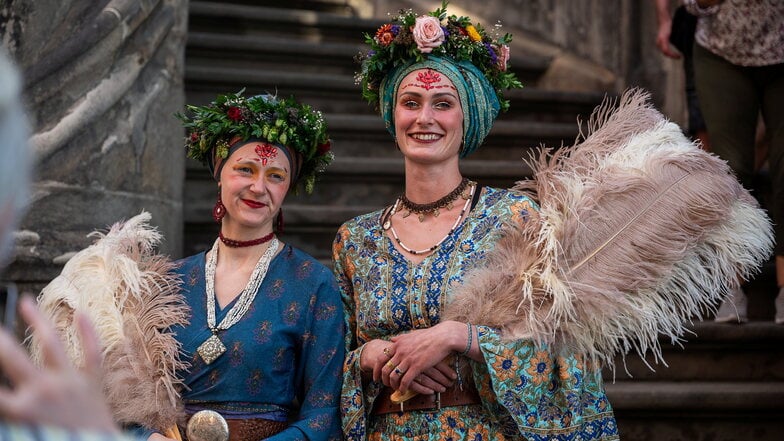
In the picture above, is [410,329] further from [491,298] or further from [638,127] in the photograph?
[638,127]

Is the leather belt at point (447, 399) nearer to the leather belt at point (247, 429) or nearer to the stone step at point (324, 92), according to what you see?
the leather belt at point (247, 429)

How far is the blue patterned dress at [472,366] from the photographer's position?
2.44m

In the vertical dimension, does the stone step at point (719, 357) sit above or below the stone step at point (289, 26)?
below

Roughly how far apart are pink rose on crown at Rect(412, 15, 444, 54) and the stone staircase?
1.42 m

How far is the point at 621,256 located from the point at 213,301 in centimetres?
113

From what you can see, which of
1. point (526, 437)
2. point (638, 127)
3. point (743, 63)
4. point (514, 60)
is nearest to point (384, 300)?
point (526, 437)

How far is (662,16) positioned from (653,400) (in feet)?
6.51

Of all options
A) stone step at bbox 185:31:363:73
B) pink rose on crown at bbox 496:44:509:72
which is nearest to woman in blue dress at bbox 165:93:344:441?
pink rose on crown at bbox 496:44:509:72

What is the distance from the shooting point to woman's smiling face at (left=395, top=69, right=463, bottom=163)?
266 centimetres

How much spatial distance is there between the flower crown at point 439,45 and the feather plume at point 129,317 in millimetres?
886

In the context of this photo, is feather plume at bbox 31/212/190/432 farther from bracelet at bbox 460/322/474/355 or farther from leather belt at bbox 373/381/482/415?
bracelet at bbox 460/322/474/355

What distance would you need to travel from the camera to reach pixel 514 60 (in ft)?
18.1

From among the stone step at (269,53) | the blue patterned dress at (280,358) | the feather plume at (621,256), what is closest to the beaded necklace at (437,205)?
the feather plume at (621,256)

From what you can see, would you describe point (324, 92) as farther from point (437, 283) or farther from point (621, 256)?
point (621, 256)
